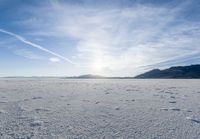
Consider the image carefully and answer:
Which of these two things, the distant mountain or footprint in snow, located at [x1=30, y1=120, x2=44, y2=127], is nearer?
footprint in snow, located at [x1=30, y1=120, x2=44, y2=127]

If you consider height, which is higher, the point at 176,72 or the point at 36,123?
the point at 176,72

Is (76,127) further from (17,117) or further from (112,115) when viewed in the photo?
(17,117)

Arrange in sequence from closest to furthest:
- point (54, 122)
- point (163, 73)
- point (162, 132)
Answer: point (162, 132) < point (54, 122) < point (163, 73)

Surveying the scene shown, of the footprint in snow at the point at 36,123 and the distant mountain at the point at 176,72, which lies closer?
the footprint in snow at the point at 36,123

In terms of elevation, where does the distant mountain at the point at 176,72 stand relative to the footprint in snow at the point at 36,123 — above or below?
above

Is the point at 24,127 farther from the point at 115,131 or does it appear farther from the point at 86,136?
the point at 115,131

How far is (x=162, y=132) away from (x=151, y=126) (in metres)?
0.42

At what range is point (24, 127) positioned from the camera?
149 inches

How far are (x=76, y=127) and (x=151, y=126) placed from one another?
1.59 meters

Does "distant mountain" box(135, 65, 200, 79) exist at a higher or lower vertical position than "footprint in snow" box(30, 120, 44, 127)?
higher

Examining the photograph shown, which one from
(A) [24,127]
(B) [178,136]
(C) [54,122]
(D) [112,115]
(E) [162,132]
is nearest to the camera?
(B) [178,136]

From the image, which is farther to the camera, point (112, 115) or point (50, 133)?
point (112, 115)

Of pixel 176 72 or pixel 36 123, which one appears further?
pixel 176 72

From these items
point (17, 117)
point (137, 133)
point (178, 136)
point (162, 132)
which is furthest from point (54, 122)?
point (178, 136)
